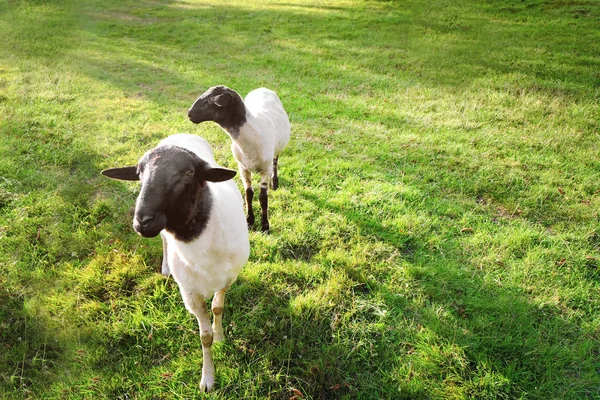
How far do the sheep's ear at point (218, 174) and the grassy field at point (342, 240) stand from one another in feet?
5.81

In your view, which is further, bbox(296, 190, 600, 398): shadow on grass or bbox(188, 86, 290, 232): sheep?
bbox(188, 86, 290, 232): sheep

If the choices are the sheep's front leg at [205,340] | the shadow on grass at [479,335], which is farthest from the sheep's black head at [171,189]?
the shadow on grass at [479,335]

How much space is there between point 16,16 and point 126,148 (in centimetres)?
1525

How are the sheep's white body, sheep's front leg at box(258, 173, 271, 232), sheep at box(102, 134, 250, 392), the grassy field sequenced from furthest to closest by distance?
1. sheep's front leg at box(258, 173, 271, 232)
2. the sheep's white body
3. the grassy field
4. sheep at box(102, 134, 250, 392)

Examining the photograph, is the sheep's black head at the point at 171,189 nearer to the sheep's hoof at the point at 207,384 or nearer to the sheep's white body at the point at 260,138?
the sheep's hoof at the point at 207,384

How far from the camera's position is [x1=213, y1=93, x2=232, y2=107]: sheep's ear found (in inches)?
155

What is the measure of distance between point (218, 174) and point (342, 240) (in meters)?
2.64

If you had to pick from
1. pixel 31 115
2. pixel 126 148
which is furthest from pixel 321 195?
pixel 31 115

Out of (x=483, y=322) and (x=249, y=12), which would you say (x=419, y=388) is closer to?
(x=483, y=322)

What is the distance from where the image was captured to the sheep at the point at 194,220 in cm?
216

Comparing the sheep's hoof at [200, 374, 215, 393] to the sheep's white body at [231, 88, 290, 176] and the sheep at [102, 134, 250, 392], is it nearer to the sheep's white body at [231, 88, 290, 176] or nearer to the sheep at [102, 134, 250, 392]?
the sheep at [102, 134, 250, 392]

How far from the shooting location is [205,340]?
2965mm

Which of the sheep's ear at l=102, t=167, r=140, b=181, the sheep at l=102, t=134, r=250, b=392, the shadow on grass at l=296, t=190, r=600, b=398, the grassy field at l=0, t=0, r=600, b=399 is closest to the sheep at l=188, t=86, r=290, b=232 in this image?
the grassy field at l=0, t=0, r=600, b=399

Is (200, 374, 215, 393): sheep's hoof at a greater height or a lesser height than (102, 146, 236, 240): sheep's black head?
lesser
